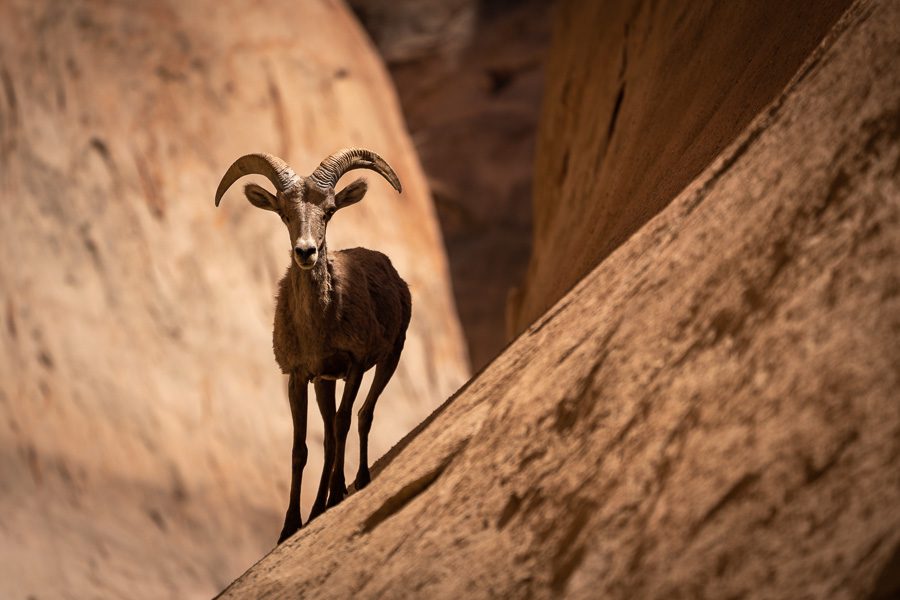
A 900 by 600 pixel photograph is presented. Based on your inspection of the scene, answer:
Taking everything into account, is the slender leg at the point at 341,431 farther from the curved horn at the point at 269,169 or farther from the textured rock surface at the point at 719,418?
the curved horn at the point at 269,169

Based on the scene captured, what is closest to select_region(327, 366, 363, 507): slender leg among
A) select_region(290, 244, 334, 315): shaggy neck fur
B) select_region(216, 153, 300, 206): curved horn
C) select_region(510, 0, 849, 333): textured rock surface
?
select_region(290, 244, 334, 315): shaggy neck fur

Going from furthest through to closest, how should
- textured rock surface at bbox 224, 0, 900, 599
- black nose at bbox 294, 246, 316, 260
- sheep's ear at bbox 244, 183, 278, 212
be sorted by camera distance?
1. sheep's ear at bbox 244, 183, 278, 212
2. black nose at bbox 294, 246, 316, 260
3. textured rock surface at bbox 224, 0, 900, 599

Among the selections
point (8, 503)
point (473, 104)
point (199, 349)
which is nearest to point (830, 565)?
point (8, 503)

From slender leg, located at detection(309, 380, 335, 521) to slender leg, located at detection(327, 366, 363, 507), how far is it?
0.03 metres

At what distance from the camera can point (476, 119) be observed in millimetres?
20688

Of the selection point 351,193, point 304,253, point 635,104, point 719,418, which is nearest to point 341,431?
point 304,253

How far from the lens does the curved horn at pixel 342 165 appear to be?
191 inches

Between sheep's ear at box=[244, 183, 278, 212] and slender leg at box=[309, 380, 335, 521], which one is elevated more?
sheep's ear at box=[244, 183, 278, 212]

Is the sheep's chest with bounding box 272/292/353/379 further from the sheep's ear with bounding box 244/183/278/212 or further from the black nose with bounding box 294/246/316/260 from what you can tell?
the sheep's ear with bounding box 244/183/278/212

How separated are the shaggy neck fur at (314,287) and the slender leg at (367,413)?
0.55 metres

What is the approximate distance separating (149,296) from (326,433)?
6449 mm

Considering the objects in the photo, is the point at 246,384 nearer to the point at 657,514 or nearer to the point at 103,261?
the point at 103,261

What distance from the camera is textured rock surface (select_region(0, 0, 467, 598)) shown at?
9680 mm

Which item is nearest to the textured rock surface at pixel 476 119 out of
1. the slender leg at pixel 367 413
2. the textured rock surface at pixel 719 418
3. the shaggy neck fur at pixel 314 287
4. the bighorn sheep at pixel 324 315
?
the slender leg at pixel 367 413
